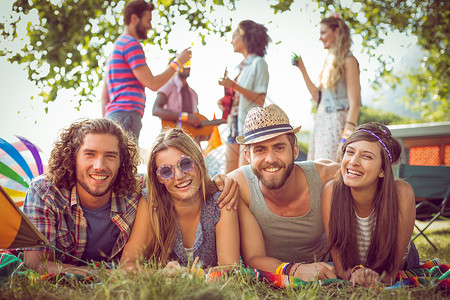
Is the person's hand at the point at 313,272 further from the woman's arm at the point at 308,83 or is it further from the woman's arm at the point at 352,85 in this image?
the woman's arm at the point at 308,83

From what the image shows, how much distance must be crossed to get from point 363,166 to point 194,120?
257cm

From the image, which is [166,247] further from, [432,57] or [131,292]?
[432,57]

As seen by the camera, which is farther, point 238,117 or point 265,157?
point 238,117

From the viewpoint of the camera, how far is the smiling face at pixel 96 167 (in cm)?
301

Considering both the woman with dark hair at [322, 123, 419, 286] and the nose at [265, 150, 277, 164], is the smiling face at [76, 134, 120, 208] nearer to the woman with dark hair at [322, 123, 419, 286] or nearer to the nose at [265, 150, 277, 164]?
the nose at [265, 150, 277, 164]

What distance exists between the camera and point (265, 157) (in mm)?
3182

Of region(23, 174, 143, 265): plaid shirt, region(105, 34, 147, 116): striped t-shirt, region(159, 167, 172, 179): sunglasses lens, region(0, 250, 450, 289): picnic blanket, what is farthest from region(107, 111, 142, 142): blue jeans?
region(0, 250, 450, 289): picnic blanket

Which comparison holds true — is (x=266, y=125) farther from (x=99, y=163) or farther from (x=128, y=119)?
(x=128, y=119)

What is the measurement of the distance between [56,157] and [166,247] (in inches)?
41.4

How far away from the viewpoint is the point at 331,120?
475 centimetres

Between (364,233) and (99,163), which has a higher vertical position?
(99,163)

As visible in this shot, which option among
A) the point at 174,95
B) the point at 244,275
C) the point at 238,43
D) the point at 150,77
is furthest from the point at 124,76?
the point at 244,275

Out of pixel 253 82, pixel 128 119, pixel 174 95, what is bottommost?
pixel 128 119

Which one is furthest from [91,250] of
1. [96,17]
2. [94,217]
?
[96,17]
